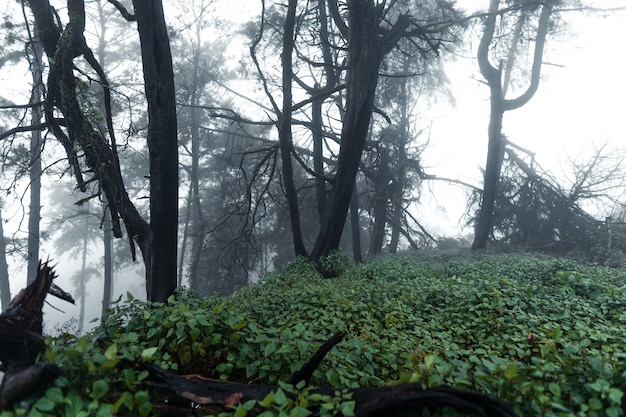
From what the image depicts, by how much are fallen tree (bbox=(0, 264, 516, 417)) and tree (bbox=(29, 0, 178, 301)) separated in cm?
217

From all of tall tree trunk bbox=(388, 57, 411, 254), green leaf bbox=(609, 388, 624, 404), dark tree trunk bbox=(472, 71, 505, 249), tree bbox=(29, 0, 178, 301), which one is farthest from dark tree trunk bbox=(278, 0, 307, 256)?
dark tree trunk bbox=(472, 71, 505, 249)

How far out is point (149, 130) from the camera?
460cm

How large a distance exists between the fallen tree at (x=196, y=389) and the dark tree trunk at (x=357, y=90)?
6780 millimetres

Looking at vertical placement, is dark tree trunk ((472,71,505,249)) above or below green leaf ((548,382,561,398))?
above

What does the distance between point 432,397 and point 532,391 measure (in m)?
0.56

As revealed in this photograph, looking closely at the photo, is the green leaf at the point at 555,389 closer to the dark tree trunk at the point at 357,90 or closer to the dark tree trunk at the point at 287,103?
the dark tree trunk at the point at 357,90

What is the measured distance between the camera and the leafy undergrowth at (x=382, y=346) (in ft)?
5.95

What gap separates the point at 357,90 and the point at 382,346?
6.95 m

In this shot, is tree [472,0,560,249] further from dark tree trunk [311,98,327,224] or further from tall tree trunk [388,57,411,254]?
dark tree trunk [311,98,327,224]

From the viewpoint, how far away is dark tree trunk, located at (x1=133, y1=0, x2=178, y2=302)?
4492mm

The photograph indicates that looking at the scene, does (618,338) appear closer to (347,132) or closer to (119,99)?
(347,132)

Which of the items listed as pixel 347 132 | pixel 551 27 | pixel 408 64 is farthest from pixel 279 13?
pixel 551 27

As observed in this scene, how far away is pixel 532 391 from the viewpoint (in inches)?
72.8

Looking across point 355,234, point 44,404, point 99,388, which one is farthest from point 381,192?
point 44,404
